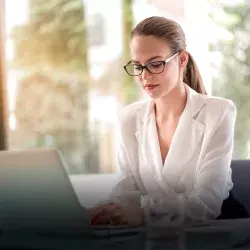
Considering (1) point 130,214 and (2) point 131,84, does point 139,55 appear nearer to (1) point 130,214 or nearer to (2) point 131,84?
(2) point 131,84

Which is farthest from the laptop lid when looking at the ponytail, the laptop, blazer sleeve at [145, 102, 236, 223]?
the ponytail

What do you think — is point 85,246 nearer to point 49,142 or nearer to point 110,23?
point 49,142

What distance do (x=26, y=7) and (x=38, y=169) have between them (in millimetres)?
264

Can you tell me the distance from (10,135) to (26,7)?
0.69ft

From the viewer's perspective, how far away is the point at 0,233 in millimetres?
1229

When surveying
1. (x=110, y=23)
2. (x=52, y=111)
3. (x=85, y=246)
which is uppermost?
(x=110, y=23)

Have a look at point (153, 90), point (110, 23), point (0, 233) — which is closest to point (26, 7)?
point (110, 23)

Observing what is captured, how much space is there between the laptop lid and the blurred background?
0.02m

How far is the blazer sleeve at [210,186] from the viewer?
121 centimetres

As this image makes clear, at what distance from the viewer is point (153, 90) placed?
123 centimetres

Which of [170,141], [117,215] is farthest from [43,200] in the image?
[170,141]

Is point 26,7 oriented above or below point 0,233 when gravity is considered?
above

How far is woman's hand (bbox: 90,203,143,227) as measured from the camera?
3.98ft

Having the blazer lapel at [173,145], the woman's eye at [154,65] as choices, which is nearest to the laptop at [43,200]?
the blazer lapel at [173,145]
